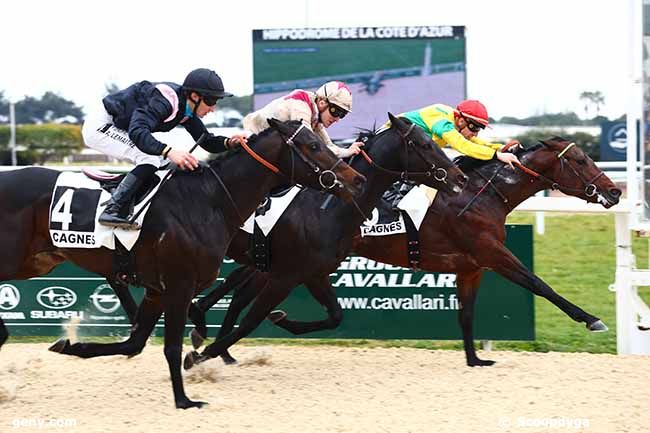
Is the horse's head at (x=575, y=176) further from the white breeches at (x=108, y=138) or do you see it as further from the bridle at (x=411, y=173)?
the white breeches at (x=108, y=138)

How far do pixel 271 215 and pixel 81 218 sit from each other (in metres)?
1.27

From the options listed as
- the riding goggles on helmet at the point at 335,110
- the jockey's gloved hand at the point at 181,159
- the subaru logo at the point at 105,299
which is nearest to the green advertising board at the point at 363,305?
the subaru logo at the point at 105,299

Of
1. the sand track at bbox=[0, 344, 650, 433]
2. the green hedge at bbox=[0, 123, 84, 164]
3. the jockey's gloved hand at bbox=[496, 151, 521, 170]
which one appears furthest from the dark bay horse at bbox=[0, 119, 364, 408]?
the green hedge at bbox=[0, 123, 84, 164]

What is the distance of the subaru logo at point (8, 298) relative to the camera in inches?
354

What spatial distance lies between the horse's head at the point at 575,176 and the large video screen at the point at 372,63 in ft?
31.8

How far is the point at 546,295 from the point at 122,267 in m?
2.74

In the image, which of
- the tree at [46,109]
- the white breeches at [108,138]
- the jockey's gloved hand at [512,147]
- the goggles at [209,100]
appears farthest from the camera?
the tree at [46,109]

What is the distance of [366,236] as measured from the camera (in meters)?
7.81

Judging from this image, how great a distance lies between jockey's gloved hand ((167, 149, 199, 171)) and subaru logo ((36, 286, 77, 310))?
301cm

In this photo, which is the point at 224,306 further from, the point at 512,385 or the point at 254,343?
the point at 512,385

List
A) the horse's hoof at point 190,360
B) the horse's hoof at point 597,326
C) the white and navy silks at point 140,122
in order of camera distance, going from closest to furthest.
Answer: the white and navy silks at point 140,122 → the horse's hoof at point 190,360 → the horse's hoof at point 597,326

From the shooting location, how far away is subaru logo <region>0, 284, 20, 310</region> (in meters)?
9.00

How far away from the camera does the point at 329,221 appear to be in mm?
7188

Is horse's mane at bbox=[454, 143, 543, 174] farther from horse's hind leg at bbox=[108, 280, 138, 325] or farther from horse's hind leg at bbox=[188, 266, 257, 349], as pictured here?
horse's hind leg at bbox=[108, 280, 138, 325]
